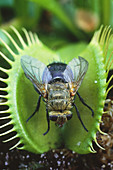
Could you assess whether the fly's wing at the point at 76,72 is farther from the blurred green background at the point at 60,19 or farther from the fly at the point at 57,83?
the blurred green background at the point at 60,19

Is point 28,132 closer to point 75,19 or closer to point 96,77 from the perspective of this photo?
point 96,77

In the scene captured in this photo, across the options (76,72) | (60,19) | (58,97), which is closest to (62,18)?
(60,19)

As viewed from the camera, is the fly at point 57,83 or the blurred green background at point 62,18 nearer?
the fly at point 57,83

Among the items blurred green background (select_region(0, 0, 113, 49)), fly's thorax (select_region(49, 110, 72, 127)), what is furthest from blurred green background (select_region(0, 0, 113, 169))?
fly's thorax (select_region(49, 110, 72, 127))

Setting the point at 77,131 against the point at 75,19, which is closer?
the point at 77,131

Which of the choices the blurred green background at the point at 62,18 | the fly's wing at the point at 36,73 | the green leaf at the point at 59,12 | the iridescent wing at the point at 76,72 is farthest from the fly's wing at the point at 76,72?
the green leaf at the point at 59,12

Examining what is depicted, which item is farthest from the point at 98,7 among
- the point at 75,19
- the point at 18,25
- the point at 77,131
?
the point at 77,131

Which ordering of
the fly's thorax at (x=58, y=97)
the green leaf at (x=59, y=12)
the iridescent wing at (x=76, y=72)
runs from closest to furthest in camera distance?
1. the fly's thorax at (x=58, y=97)
2. the iridescent wing at (x=76, y=72)
3. the green leaf at (x=59, y=12)
